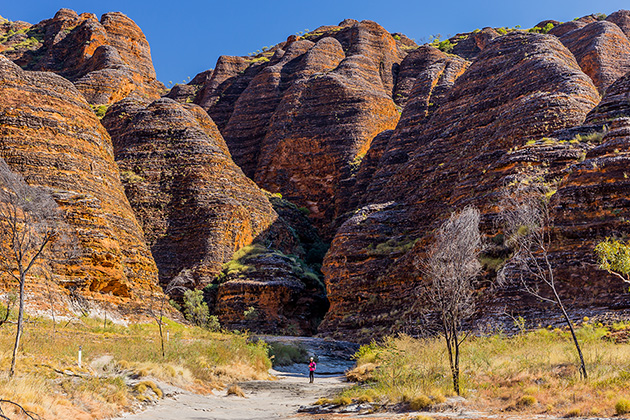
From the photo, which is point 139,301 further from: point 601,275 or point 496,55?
point 496,55

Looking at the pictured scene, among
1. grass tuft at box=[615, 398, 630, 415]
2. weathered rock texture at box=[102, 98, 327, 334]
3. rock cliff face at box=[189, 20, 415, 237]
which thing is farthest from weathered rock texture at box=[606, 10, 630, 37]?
grass tuft at box=[615, 398, 630, 415]

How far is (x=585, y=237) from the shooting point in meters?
27.7

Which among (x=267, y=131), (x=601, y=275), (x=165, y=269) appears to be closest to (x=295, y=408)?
(x=601, y=275)

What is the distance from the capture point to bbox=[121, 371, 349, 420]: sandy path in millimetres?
17250

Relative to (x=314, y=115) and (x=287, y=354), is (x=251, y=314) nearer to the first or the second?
(x=287, y=354)

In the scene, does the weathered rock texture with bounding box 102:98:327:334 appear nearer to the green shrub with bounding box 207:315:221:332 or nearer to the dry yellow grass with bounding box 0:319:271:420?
the green shrub with bounding box 207:315:221:332

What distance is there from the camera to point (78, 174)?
143ft

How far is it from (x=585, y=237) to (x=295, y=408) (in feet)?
56.3

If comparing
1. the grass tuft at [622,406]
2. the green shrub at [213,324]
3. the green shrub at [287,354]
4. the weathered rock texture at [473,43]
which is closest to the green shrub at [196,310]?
the green shrub at [213,324]

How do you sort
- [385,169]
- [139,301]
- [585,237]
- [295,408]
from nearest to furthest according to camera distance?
[295,408] < [585,237] < [139,301] < [385,169]

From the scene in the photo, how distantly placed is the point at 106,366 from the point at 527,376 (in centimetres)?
1557

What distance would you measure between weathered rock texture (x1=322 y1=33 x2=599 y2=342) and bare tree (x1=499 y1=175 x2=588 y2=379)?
2.34m

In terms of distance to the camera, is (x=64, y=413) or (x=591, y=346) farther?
(x=591, y=346)

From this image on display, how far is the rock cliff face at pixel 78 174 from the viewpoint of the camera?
38.8 meters
